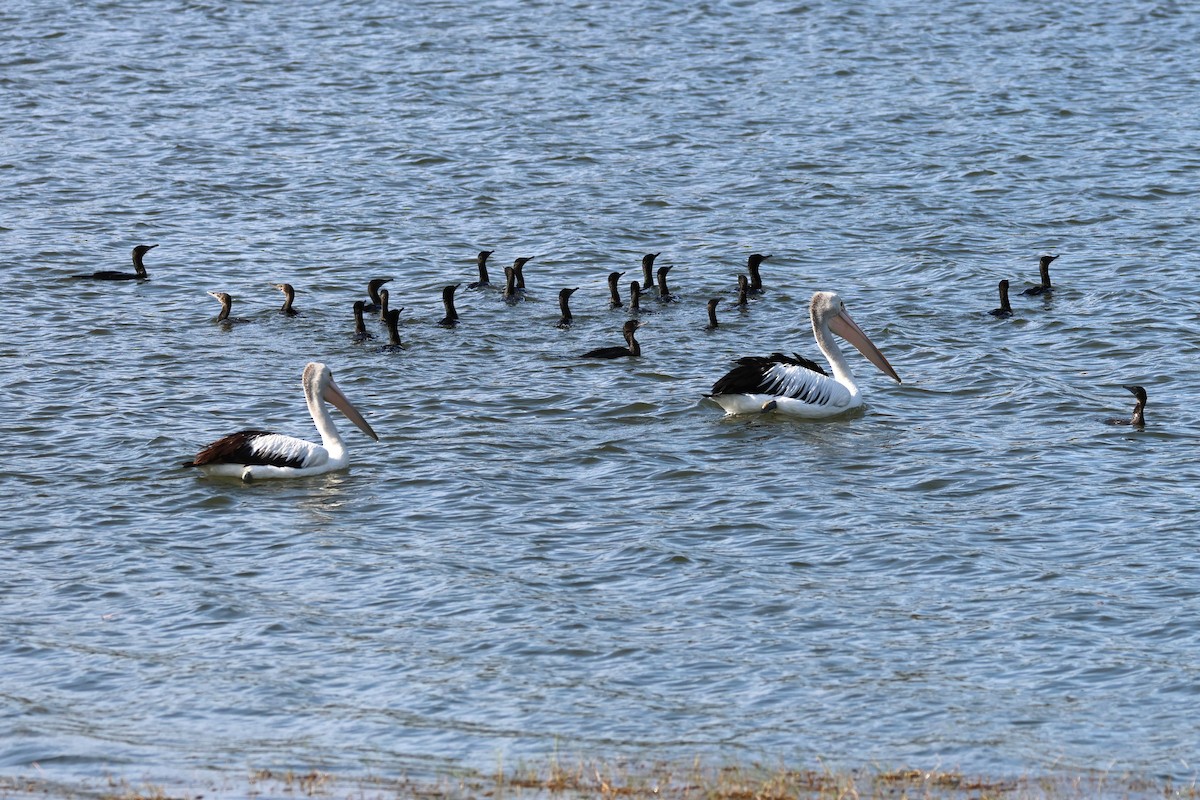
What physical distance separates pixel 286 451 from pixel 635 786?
6.16 meters

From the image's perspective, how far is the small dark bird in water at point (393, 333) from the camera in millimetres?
16641

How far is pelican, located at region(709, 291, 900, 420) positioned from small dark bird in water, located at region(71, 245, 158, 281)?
23.8 ft

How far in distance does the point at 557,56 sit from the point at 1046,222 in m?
10.8

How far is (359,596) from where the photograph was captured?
35.0 feet

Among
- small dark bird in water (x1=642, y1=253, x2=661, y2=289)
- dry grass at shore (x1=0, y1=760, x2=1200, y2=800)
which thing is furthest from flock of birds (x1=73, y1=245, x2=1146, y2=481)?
dry grass at shore (x1=0, y1=760, x2=1200, y2=800)

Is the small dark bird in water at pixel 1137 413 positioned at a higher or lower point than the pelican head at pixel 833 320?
lower

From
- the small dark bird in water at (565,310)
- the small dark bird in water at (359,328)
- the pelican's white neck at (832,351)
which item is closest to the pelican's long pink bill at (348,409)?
the small dark bird in water at (359,328)

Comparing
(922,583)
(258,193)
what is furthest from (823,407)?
(258,193)

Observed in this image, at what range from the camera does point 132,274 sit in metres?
19.1

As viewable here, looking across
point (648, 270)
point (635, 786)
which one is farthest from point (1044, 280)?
point (635, 786)

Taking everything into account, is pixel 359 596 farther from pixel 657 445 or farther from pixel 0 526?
pixel 657 445

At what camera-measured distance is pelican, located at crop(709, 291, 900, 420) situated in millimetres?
14711

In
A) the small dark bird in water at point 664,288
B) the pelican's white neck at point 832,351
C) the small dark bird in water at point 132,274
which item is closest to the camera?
the pelican's white neck at point 832,351

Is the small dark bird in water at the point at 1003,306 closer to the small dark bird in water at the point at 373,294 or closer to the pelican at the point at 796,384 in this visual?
the pelican at the point at 796,384
